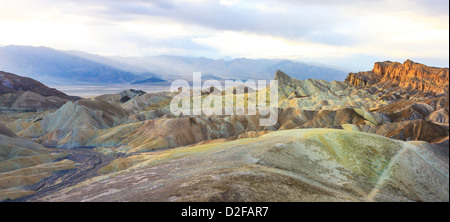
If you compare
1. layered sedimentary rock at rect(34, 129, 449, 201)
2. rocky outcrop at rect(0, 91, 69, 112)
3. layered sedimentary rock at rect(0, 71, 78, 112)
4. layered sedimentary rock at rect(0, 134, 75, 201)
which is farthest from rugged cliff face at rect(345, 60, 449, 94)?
layered sedimentary rock at rect(0, 71, 78, 112)

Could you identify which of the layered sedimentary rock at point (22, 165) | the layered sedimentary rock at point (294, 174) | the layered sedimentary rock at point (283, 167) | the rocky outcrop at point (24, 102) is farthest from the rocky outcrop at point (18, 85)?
the layered sedimentary rock at point (294, 174)

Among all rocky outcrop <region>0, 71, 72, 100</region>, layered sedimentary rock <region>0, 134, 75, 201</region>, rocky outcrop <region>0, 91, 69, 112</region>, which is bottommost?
layered sedimentary rock <region>0, 134, 75, 201</region>

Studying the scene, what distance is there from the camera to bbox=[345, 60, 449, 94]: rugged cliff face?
131500 millimetres

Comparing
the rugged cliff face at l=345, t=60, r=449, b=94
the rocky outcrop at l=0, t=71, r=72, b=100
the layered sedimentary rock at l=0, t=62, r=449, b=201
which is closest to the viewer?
the layered sedimentary rock at l=0, t=62, r=449, b=201

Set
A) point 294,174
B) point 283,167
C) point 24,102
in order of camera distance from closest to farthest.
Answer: point 294,174 → point 283,167 → point 24,102

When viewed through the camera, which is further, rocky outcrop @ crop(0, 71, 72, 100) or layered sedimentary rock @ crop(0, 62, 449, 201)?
rocky outcrop @ crop(0, 71, 72, 100)

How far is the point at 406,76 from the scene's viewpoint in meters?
157

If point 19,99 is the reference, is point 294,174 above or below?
below

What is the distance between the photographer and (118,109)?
116 m

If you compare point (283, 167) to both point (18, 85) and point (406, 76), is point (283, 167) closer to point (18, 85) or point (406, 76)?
point (406, 76)

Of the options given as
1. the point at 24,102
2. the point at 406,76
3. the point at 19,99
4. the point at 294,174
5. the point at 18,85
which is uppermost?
the point at 406,76

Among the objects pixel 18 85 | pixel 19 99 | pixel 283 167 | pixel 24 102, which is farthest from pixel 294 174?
pixel 18 85

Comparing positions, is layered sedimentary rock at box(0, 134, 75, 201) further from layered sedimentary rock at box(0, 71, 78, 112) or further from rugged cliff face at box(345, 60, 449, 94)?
rugged cliff face at box(345, 60, 449, 94)
